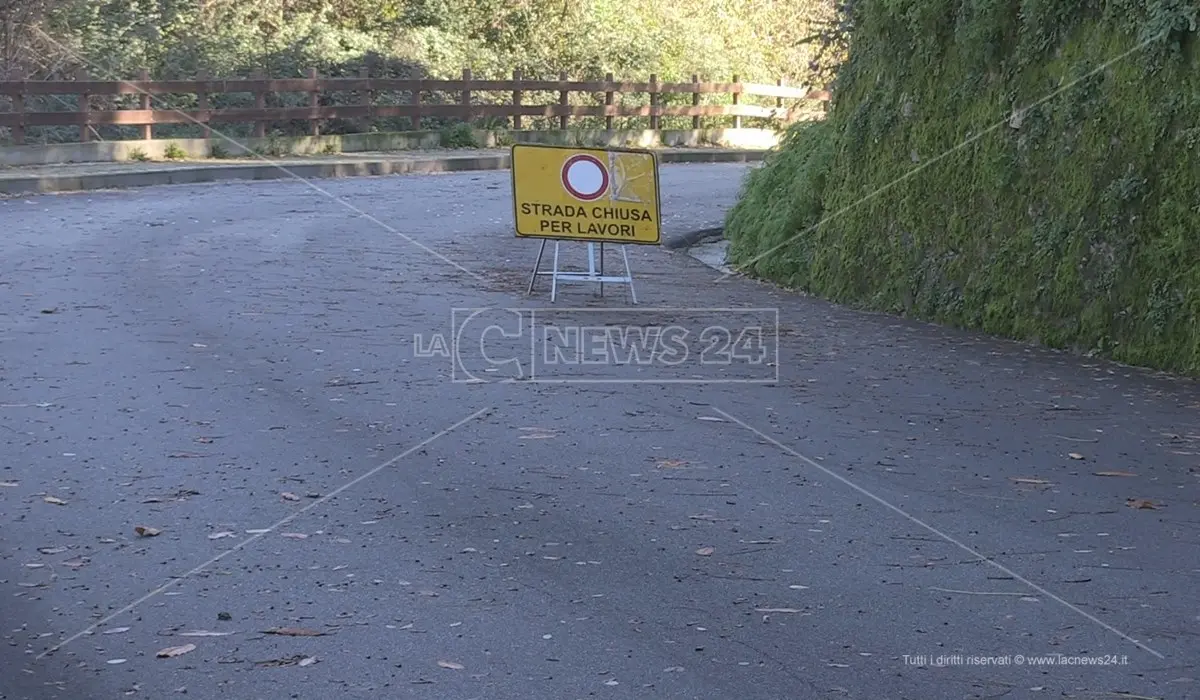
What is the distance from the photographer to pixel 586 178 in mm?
13891

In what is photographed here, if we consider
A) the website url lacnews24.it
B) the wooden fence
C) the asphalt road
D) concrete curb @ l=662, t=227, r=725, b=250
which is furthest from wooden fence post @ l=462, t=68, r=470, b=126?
the website url lacnews24.it

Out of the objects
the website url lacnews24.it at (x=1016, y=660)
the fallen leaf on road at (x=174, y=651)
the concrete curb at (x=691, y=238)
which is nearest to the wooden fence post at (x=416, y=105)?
the concrete curb at (x=691, y=238)

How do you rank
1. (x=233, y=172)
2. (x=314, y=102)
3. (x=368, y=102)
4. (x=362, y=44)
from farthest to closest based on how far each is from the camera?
(x=362, y=44)
(x=368, y=102)
(x=314, y=102)
(x=233, y=172)

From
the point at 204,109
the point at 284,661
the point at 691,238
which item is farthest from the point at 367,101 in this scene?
the point at 284,661

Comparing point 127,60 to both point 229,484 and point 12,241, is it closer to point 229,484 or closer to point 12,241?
→ point 12,241

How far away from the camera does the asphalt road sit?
5348mm

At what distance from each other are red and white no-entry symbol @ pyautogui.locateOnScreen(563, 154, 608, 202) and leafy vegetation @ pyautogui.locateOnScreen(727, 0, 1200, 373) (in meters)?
2.54

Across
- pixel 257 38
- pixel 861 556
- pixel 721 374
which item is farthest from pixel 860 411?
pixel 257 38

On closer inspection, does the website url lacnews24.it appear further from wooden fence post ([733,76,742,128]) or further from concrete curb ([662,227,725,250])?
wooden fence post ([733,76,742,128])

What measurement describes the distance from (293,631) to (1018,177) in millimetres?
8798

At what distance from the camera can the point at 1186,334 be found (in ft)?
36.6

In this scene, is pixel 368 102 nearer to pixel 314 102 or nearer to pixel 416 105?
pixel 416 105
